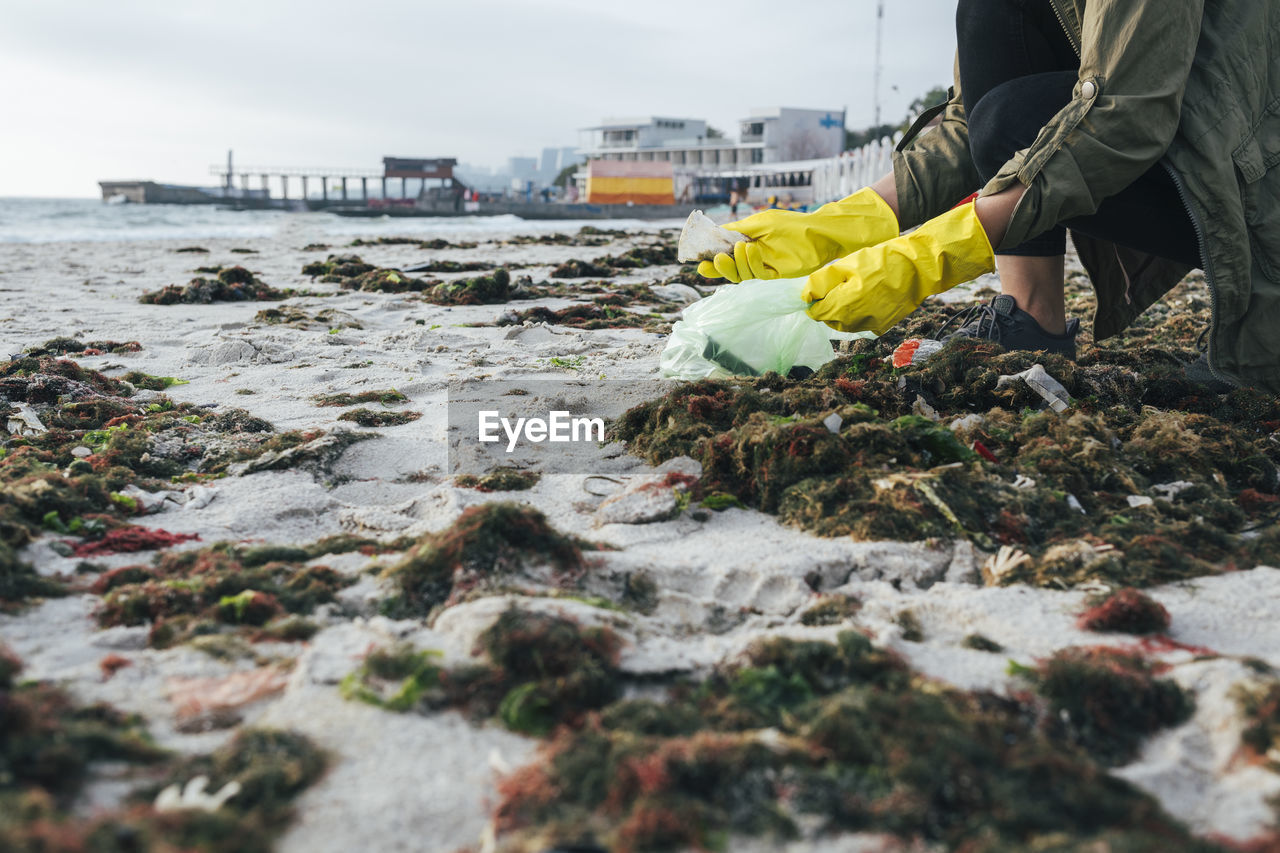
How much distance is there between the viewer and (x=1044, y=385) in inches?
105

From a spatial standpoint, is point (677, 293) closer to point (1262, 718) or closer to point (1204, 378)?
point (1204, 378)

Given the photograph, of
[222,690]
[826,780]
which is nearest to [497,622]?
[222,690]

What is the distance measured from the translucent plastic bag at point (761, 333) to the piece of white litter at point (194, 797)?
240cm

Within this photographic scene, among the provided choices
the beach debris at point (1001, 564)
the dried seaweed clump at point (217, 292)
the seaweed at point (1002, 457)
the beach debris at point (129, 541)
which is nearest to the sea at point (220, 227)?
the dried seaweed clump at point (217, 292)

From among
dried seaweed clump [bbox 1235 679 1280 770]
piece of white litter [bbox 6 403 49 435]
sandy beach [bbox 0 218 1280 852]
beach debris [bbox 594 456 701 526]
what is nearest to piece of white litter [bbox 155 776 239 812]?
sandy beach [bbox 0 218 1280 852]

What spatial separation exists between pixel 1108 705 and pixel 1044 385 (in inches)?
62.0

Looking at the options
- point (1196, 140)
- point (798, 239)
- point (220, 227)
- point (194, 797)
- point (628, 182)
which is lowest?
point (194, 797)

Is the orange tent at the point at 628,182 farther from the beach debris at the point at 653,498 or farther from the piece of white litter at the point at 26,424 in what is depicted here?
the beach debris at the point at 653,498

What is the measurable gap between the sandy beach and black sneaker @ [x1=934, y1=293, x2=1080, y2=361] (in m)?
1.26

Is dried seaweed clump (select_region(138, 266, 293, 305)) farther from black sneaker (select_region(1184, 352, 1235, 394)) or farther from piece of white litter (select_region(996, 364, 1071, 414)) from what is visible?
black sneaker (select_region(1184, 352, 1235, 394))

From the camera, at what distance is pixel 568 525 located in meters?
2.13

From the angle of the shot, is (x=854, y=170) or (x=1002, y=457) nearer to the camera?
(x=1002, y=457)

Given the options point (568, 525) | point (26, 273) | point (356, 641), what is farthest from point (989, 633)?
point (26, 273)

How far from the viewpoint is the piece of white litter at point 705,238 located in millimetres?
2840
